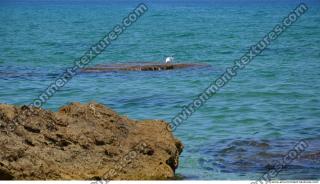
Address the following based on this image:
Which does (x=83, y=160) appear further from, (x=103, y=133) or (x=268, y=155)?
(x=268, y=155)

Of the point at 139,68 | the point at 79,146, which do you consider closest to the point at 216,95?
the point at 139,68

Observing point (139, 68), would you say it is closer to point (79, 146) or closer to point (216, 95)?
point (216, 95)

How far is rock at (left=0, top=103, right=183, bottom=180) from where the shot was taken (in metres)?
7.82

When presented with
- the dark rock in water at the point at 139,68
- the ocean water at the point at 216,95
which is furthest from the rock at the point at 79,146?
the dark rock in water at the point at 139,68

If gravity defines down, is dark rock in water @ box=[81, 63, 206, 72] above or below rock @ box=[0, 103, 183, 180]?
below

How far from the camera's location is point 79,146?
823cm

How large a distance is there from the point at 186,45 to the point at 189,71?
16070 mm

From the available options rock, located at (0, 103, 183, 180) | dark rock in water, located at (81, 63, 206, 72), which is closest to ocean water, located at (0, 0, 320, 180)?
dark rock in water, located at (81, 63, 206, 72)

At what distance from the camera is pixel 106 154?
329 inches

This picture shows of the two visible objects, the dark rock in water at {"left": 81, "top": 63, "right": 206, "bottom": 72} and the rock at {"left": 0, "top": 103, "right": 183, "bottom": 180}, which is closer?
the rock at {"left": 0, "top": 103, "right": 183, "bottom": 180}

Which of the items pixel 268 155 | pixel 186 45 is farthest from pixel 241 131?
pixel 186 45

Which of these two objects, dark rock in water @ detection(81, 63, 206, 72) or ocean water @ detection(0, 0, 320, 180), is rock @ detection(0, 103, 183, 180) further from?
dark rock in water @ detection(81, 63, 206, 72)

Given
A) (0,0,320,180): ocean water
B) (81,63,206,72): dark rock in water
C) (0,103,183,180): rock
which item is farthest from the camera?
(81,63,206,72): dark rock in water

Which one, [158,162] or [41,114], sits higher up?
[41,114]
